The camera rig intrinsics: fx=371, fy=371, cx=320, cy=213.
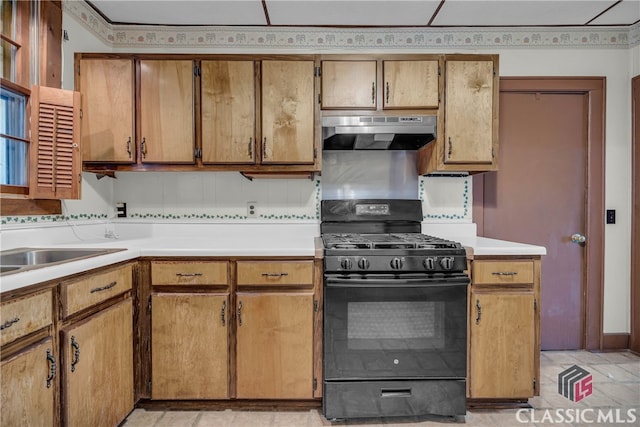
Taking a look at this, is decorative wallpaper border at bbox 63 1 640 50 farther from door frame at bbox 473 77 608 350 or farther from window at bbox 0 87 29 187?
window at bbox 0 87 29 187

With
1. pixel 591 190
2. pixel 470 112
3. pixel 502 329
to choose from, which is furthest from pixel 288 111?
pixel 591 190

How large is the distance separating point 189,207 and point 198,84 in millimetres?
866

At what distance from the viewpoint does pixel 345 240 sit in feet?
7.14

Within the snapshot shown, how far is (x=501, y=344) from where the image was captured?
1991 millimetres

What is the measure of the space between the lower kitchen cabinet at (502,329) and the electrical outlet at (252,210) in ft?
4.87

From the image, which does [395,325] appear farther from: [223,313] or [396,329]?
[223,313]

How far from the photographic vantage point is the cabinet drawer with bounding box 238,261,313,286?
1957 mm

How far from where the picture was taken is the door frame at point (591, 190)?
2.75 metres

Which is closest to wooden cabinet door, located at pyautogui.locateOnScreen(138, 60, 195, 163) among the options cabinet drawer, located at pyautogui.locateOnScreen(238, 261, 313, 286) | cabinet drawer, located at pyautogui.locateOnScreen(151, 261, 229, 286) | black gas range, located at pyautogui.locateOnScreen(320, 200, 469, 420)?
cabinet drawer, located at pyautogui.locateOnScreen(151, 261, 229, 286)

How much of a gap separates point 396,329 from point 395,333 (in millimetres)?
21

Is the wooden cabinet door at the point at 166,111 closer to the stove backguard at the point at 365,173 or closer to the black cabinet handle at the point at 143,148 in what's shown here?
the black cabinet handle at the point at 143,148

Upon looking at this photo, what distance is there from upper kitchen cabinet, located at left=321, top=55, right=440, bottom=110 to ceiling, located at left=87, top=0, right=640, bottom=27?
415mm

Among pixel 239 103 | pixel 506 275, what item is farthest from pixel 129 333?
pixel 506 275

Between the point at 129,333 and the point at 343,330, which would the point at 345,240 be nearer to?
the point at 343,330
